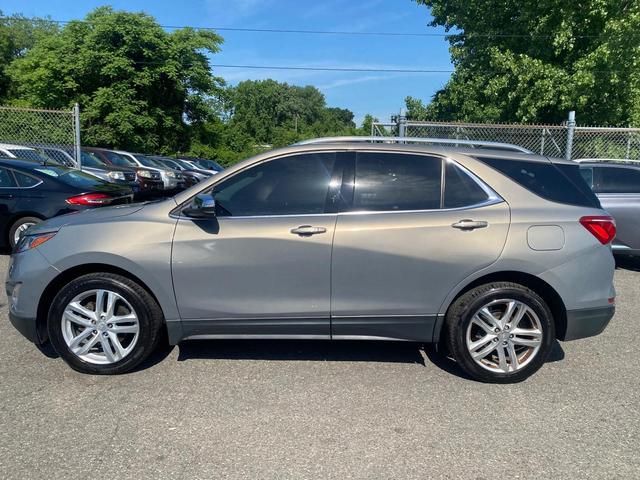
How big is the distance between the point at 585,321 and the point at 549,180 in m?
1.08

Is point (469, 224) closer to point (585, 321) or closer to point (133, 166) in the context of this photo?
point (585, 321)

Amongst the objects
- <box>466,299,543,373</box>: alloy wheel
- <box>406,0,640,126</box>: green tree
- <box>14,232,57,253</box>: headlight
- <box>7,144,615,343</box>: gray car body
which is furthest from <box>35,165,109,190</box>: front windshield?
<box>406,0,640,126</box>: green tree

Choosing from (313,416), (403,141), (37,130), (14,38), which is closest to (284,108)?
(14,38)

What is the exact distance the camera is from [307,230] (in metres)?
3.83

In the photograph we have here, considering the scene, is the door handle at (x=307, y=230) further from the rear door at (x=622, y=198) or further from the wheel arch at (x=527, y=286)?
the rear door at (x=622, y=198)

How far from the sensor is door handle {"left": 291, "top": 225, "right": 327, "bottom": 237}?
382 cm

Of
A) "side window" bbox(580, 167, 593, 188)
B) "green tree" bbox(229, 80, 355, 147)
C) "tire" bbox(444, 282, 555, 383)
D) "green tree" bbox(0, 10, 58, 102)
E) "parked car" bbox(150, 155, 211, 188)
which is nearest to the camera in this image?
"tire" bbox(444, 282, 555, 383)

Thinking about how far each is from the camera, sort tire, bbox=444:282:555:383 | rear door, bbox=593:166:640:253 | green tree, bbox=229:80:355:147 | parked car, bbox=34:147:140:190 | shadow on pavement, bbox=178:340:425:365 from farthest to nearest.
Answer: green tree, bbox=229:80:355:147, parked car, bbox=34:147:140:190, rear door, bbox=593:166:640:253, shadow on pavement, bbox=178:340:425:365, tire, bbox=444:282:555:383

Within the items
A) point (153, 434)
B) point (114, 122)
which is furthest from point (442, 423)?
point (114, 122)

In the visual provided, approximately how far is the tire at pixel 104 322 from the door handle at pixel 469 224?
226 cm

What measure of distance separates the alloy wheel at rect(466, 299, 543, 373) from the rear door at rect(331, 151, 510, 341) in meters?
0.33

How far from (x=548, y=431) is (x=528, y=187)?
1735 millimetres

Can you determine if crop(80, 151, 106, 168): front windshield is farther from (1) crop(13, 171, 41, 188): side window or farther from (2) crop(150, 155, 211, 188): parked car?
(1) crop(13, 171, 41, 188): side window

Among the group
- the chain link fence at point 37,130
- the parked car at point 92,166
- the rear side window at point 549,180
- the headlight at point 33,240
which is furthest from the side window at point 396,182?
the chain link fence at point 37,130
